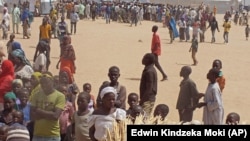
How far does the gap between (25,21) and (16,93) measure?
1702cm

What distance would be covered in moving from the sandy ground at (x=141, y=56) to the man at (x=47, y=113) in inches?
153

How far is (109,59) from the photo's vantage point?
19.4 metres

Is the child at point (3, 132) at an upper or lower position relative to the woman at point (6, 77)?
lower

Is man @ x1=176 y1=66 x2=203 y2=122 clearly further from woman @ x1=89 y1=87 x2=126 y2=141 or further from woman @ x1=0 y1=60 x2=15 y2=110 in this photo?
woman @ x1=89 y1=87 x2=126 y2=141

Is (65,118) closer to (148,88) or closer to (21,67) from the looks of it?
(148,88)

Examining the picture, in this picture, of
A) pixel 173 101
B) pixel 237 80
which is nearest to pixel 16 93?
pixel 173 101

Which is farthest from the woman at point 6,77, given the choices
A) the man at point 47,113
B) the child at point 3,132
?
the child at point 3,132

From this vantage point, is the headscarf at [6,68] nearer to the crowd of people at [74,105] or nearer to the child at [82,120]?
the crowd of people at [74,105]

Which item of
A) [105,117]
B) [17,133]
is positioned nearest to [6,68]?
[17,133]

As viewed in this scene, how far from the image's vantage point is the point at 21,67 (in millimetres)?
9531

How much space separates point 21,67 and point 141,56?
11157mm

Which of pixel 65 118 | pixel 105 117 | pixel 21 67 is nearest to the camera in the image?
pixel 105 117

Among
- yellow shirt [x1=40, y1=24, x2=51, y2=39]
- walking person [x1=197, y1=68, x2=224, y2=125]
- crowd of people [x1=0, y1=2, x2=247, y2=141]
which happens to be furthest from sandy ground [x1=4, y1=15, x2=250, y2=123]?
walking person [x1=197, y1=68, x2=224, y2=125]

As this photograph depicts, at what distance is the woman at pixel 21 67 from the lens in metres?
9.30
